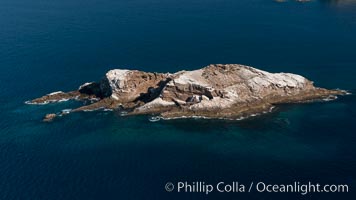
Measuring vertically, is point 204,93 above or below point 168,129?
above

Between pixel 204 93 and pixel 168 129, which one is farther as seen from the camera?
pixel 204 93

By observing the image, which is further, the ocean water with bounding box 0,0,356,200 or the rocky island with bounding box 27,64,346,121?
the rocky island with bounding box 27,64,346,121

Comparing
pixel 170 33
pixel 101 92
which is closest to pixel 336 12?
pixel 170 33

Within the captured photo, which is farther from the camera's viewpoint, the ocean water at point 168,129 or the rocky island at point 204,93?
the rocky island at point 204,93
